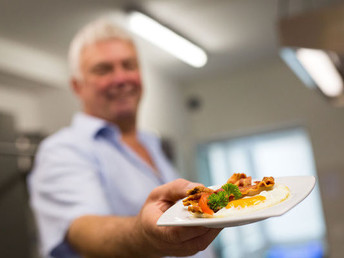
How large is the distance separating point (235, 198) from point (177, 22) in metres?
1.98

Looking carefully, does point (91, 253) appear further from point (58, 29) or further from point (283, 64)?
point (283, 64)

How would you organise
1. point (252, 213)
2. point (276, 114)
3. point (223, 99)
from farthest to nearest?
1. point (223, 99)
2. point (276, 114)
3. point (252, 213)

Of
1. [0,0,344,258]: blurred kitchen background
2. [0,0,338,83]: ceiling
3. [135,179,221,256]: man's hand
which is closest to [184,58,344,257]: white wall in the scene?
[0,0,344,258]: blurred kitchen background

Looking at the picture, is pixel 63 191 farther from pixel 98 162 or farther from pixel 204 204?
pixel 204 204

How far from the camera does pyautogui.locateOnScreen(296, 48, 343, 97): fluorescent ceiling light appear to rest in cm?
128

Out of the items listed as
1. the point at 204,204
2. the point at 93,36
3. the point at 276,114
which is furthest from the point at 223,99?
the point at 204,204

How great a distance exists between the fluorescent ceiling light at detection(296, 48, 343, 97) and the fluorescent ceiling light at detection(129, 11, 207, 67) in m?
0.83

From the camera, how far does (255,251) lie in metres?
3.33

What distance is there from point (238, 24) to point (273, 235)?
2028mm

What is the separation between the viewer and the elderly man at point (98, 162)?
2.34ft

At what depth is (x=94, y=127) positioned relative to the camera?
81cm

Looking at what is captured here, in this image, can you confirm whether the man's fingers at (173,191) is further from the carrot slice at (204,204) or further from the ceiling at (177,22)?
the ceiling at (177,22)

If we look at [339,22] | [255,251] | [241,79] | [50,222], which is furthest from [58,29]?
[255,251]

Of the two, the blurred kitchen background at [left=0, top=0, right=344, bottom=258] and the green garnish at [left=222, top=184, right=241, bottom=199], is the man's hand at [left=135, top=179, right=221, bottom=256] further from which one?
the blurred kitchen background at [left=0, top=0, right=344, bottom=258]
